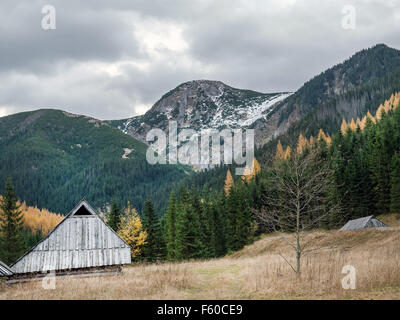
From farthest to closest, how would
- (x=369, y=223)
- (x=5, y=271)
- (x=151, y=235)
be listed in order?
(x=151, y=235) → (x=369, y=223) → (x=5, y=271)

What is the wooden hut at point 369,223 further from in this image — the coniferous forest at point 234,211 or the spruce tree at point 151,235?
the spruce tree at point 151,235

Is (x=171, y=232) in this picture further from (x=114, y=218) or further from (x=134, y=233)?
(x=114, y=218)

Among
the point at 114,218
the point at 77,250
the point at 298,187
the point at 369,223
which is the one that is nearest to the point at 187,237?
the point at 114,218

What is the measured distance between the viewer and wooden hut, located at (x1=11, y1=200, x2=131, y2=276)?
21.5 metres

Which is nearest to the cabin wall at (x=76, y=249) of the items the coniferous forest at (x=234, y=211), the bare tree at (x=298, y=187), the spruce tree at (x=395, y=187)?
the bare tree at (x=298, y=187)

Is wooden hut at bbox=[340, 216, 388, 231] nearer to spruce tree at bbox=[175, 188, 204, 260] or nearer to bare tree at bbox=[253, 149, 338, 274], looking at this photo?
spruce tree at bbox=[175, 188, 204, 260]

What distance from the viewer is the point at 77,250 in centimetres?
2230

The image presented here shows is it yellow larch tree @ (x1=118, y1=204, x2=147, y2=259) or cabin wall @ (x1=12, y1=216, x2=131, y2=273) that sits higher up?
cabin wall @ (x1=12, y1=216, x2=131, y2=273)

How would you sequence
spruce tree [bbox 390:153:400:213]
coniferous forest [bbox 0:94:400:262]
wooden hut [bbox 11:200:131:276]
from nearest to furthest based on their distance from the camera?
wooden hut [bbox 11:200:131:276] < coniferous forest [bbox 0:94:400:262] < spruce tree [bbox 390:153:400:213]

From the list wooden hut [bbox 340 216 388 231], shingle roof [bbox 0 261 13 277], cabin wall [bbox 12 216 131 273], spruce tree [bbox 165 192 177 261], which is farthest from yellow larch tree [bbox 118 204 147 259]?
wooden hut [bbox 340 216 388 231]

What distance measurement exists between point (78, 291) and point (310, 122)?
197 m

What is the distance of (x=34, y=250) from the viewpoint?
21.9m
